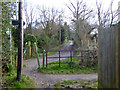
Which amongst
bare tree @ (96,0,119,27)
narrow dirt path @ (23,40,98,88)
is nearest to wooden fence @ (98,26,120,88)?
narrow dirt path @ (23,40,98,88)

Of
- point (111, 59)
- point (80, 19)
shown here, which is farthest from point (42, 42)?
point (111, 59)

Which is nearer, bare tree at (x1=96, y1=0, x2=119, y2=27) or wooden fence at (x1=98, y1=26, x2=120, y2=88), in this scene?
wooden fence at (x1=98, y1=26, x2=120, y2=88)

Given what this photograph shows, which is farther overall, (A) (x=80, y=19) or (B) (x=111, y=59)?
(A) (x=80, y=19)

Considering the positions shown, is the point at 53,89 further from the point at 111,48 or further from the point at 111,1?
the point at 111,1

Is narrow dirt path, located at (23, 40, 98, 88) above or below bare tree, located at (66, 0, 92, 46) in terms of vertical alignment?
below

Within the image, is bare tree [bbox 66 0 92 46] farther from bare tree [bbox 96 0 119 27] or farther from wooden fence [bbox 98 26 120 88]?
wooden fence [bbox 98 26 120 88]

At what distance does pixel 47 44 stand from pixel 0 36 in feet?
38.4

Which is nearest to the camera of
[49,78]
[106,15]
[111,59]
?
[111,59]

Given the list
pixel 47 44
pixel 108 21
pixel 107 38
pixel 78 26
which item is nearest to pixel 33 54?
pixel 47 44

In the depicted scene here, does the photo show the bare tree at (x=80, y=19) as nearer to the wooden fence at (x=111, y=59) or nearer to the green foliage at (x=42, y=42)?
the green foliage at (x=42, y=42)

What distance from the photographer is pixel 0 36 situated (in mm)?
4285

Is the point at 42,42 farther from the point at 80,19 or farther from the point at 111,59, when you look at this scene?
the point at 111,59

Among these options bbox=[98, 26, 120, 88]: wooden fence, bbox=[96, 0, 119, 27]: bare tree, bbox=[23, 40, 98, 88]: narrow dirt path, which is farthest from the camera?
bbox=[96, 0, 119, 27]: bare tree

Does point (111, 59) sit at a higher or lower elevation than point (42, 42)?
lower
